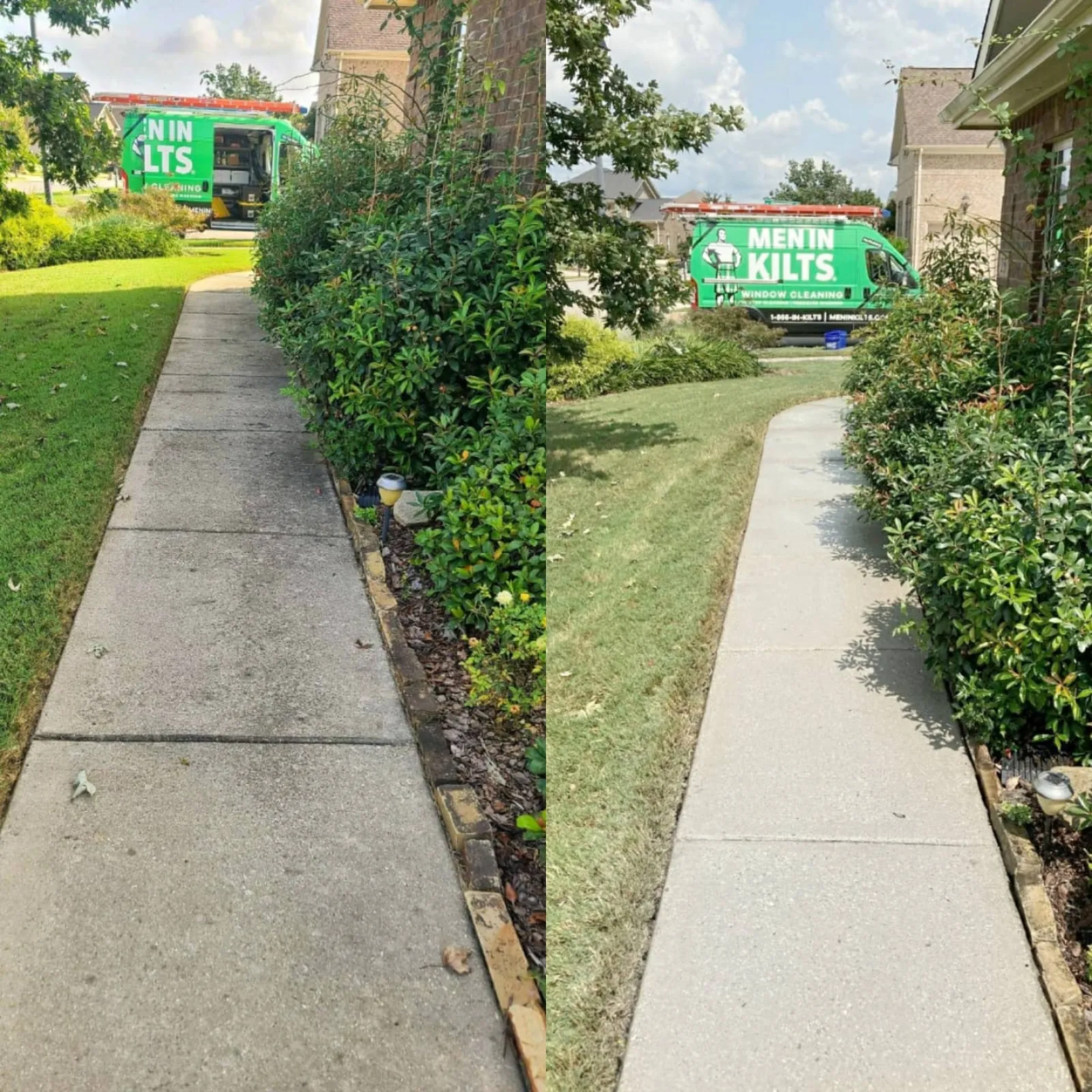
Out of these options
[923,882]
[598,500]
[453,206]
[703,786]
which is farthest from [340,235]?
[923,882]

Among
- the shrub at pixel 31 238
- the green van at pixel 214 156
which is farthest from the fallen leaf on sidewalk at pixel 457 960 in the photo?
the green van at pixel 214 156

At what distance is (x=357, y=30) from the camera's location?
2352 cm

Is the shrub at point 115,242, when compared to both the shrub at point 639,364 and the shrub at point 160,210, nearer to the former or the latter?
the shrub at point 160,210

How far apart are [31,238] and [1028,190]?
13703 mm

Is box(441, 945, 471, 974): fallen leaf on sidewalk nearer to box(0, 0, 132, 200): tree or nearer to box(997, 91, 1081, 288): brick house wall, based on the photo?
box(997, 91, 1081, 288): brick house wall

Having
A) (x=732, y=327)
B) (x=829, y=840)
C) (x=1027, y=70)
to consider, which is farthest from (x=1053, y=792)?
(x=732, y=327)

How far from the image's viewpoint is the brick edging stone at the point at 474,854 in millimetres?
2915

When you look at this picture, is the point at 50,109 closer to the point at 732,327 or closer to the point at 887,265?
the point at 732,327

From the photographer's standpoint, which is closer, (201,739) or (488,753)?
(201,739)

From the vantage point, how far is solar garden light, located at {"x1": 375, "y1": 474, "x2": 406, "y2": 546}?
6191 millimetres

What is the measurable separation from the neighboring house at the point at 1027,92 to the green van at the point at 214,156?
17.7 meters

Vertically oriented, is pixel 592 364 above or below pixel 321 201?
below

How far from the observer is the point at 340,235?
7453 millimetres

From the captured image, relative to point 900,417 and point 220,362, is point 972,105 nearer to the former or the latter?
point 900,417
